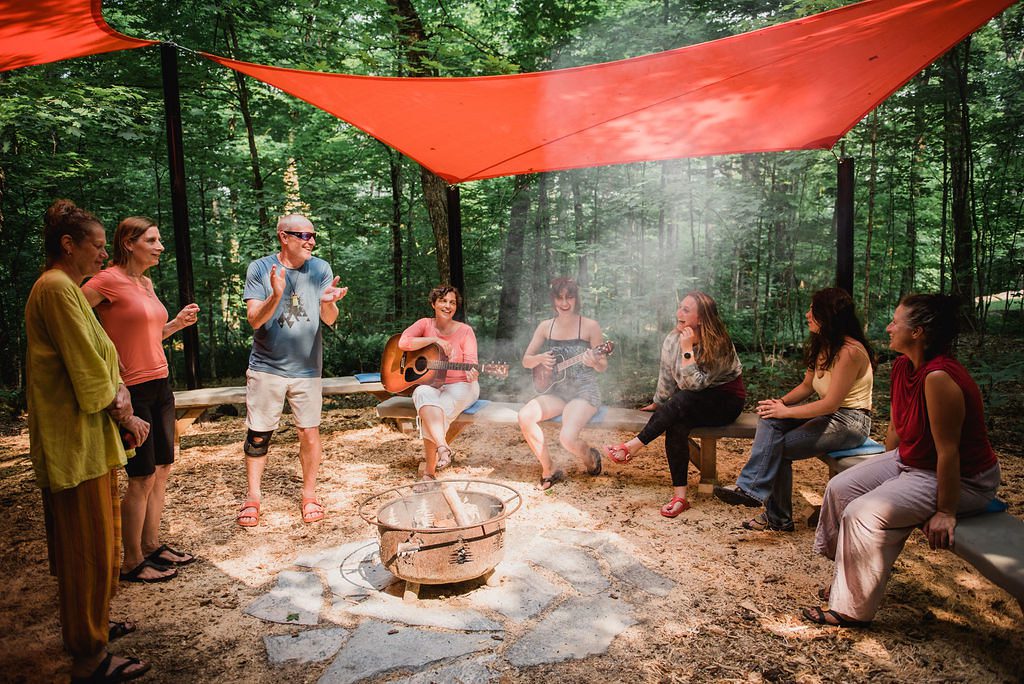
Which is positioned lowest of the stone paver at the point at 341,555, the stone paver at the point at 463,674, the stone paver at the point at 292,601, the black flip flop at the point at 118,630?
the stone paver at the point at 341,555

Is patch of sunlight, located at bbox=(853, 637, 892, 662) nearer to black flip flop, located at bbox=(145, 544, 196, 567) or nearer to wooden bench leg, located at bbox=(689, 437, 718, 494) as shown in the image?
wooden bench leg, located at bbox=(689, 437, 718, 494)

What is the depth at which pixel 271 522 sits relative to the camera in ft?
10.1

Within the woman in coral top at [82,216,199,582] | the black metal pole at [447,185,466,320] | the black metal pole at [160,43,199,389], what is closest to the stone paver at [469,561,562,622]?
the woman in coral top at [82,216,199,582]

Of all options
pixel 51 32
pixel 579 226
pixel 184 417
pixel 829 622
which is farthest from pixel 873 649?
pixel 579 226

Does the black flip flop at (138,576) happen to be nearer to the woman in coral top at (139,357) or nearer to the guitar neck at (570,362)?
the woman in coral top at (139,357)

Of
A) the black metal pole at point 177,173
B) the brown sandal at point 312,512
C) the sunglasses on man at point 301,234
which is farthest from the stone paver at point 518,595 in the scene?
the black metal pole at point 177,173

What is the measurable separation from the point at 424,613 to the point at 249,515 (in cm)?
139

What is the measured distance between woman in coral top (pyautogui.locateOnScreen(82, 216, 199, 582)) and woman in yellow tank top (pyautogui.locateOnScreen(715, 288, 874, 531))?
2.76m

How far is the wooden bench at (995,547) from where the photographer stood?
1.65m

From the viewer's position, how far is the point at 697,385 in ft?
10.4

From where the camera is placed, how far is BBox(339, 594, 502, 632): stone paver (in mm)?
2059

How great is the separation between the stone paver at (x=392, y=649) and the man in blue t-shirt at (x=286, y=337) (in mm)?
1251

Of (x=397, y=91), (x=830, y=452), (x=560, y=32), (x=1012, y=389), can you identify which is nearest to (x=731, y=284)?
(x=1012, y=389)

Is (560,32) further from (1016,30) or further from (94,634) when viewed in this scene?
(94,634)
